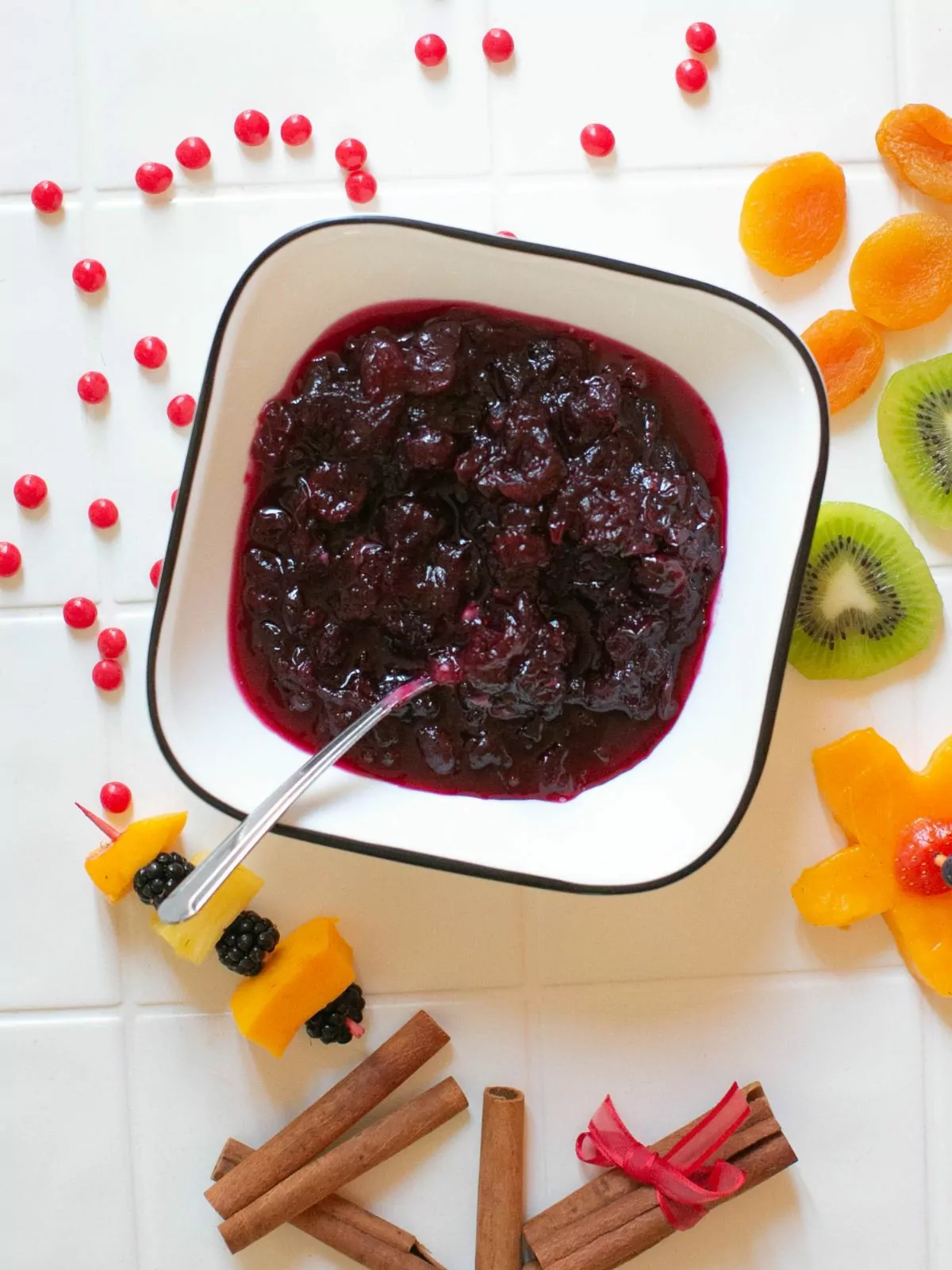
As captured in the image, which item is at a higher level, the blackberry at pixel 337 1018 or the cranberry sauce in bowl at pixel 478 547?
the cranberry sauce in bowl at pixel 478 547

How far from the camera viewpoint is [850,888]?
1.51 m

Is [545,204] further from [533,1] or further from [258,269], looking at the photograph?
[258,269]

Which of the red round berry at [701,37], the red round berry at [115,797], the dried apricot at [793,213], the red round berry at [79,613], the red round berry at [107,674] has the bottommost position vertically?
the red round berry at [115,797]

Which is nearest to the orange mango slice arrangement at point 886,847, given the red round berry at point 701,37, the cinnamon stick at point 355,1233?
the cinnamon stick at point 355,1233

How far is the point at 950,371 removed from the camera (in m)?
1.50

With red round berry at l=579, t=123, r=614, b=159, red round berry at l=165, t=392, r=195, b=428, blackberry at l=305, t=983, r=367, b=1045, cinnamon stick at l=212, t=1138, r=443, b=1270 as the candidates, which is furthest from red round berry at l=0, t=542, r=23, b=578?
red round berry at l=579, t=123, r=614, b=159

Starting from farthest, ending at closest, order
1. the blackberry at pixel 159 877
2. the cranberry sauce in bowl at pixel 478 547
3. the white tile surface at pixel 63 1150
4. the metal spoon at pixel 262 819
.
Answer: the white tile surface at pixel 63 1150, the blackberry at pixel 159 877, the cranberry sauce in bowl at pixel 478 547, the metal spoon at pixel 262 819

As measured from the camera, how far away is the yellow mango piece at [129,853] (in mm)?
1472

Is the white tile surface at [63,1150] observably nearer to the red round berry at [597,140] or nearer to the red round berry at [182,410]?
the red round berry at [182,410]

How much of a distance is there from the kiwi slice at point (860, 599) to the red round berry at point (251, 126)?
935mm

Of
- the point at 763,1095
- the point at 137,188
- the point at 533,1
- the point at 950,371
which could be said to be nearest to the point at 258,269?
the point at 137,188

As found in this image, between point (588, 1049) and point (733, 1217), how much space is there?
0.33 m

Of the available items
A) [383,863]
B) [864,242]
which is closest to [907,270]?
[864,242]

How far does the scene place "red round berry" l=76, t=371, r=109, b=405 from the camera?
1.48m
